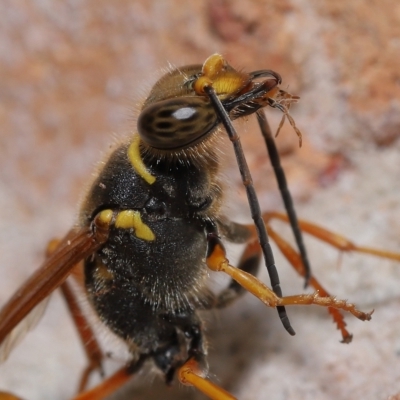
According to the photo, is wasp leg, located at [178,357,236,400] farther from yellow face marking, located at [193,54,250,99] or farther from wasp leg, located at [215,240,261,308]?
yellow face marking, located at [193,54,250,99]

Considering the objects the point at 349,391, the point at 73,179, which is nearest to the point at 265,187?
the point at 73,179

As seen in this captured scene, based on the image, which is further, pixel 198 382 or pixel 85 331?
pixel 85 331

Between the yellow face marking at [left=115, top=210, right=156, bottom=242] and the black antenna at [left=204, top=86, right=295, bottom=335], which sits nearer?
the black antenna at [left=204, top=86, right=295, bottom=335]

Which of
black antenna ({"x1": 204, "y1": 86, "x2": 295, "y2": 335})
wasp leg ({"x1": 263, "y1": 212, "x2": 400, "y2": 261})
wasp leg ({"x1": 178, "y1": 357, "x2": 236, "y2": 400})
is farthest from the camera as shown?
wasp leg ({"x1": 263, "y1": 212, "x2": 400, "y2": 261})

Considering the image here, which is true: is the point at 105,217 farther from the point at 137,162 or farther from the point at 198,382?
the point at 198,382

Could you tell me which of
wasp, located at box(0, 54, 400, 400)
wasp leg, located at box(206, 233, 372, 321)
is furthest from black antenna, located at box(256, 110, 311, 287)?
wasp leg, located at box(206, 233, 372, 321)

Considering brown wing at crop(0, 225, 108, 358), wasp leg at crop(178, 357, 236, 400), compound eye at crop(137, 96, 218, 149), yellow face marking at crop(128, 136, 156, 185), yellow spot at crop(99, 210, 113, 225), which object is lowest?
wasp leg at crop(178, 357, 236, 400)

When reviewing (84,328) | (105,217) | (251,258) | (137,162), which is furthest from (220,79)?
(84,328)
